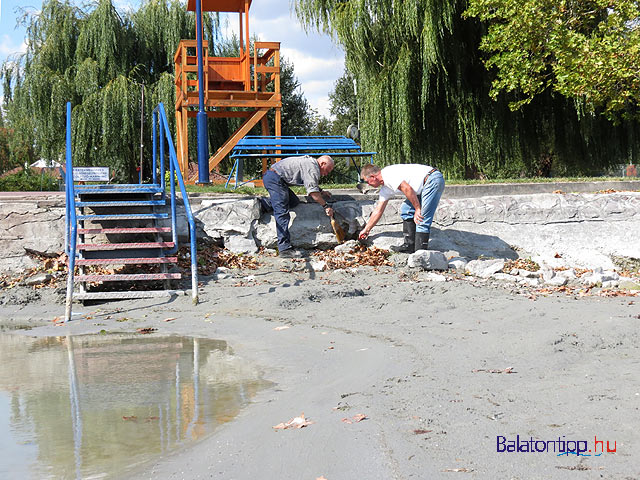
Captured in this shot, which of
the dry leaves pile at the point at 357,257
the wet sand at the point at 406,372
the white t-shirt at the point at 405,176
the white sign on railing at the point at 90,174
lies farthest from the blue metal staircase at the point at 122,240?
the white t-shirt at the point at 405,176

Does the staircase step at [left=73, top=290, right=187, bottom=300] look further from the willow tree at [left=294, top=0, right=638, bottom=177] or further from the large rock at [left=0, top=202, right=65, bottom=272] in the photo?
the willow tree at [left=294, top=0, right=638, bottom=177]

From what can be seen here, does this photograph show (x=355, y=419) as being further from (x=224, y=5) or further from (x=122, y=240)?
(x=224, y=5)

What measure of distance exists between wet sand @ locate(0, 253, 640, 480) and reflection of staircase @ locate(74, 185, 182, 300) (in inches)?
14.3

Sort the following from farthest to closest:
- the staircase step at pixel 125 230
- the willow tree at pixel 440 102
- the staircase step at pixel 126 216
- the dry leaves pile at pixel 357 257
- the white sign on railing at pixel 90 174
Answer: the willow tree at pixel 440 102
the dry leaves pile at pixel 357 257
the white sign on railing at pixel 90 174
the staircase step at pixel 126 216
the staircase step at pixel 125 230

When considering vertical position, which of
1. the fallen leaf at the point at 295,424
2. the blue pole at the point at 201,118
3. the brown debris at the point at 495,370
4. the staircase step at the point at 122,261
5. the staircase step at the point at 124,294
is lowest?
the fallen leaf at the point at 295,424

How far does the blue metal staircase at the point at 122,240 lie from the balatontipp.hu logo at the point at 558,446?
5428mm

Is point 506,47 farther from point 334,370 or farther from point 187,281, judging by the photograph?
point 334,370

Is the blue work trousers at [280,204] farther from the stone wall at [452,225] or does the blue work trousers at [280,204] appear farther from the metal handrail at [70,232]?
the metal handrail at [70,232]

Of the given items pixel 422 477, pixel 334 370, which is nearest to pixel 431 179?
pixel 334 370

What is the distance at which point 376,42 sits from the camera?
17234 mm

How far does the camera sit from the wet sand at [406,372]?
335cm

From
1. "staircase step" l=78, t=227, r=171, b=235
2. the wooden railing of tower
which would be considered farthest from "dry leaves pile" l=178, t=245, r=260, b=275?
the wooden railing of tower

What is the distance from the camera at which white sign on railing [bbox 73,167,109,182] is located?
368 inches

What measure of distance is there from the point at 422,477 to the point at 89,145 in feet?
72.7
